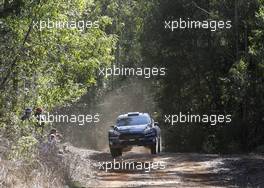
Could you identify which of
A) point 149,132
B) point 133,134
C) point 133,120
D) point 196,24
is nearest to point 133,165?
point 133,134

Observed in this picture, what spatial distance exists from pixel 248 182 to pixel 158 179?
2.62 meters

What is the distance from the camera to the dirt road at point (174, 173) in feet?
57.5

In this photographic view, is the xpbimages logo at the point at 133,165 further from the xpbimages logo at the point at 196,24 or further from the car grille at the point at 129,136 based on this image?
the xpbimages logo at the point at 196,24

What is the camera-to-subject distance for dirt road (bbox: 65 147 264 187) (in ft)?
57.5

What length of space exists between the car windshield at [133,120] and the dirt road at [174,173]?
133cm

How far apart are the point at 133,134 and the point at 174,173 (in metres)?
2.72

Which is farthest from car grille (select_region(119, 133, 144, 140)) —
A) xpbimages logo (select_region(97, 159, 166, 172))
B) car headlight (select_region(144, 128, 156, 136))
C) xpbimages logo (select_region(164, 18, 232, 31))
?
xpbimages logo (select_region(164, 18, 232, 31))

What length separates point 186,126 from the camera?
139ft

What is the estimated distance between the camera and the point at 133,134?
71.7ft

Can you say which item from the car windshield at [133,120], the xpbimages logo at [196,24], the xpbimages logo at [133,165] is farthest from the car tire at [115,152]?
the xpbimages logo at [196,24]

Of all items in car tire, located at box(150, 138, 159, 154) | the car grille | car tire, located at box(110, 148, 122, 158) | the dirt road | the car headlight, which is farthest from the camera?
Answer: car tire, located at box(150, 138, 159, 154)

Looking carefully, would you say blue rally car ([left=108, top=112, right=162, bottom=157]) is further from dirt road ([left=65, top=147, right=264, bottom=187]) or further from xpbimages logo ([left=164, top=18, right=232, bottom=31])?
xpbimages logo ([left=164, top=18, right=232, bottom=31])

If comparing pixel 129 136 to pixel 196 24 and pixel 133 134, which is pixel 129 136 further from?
pixel 196 24

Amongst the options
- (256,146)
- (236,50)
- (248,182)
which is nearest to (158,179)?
(248,182)
